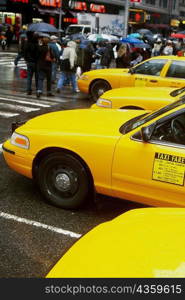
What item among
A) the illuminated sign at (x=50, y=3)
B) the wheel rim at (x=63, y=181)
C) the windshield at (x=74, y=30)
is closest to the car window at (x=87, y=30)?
the windshield at (x=74, y=30)

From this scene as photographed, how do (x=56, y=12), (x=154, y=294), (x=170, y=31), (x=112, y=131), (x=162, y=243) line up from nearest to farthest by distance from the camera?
(x=154, y=294) → (x=162, y=243) → (x=112, y=131) → (x=56, y=12) → (x=170, y=31)

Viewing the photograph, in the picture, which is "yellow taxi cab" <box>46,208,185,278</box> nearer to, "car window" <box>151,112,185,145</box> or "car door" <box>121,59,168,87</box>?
"car window" <box>151,112,185,145</box>

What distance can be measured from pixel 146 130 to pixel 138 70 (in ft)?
22.6

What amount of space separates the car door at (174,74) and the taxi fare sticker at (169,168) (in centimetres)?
625

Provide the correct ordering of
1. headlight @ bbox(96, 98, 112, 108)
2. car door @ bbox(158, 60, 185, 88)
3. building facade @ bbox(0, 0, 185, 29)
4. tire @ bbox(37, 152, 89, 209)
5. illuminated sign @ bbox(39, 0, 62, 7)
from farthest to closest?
illuminated sign @ bbox(39, 0, 62, 7)
building facade @ bbox(0, 0, 185, 29)
car door @ bbox(158, 60, 185, 88)
headlight @ bbox(96, 98, 112, 108)
tire @ bbox(37, 152, 89, 209)

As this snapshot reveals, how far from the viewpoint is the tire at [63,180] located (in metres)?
4.76

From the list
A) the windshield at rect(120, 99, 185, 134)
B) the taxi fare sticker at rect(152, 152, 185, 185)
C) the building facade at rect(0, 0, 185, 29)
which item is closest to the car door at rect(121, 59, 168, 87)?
the windshield at rect(120, 99, 185, 134)

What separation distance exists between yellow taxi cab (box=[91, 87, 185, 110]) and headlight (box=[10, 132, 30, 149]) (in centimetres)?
330

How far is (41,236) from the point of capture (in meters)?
4.42

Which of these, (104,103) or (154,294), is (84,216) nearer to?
(154,294)

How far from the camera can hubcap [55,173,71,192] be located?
488 centimetres

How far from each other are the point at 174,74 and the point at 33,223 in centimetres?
671

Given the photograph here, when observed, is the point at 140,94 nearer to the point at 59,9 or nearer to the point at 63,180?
the point at 63,180

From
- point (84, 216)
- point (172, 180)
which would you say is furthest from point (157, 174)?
point (84, 216)
